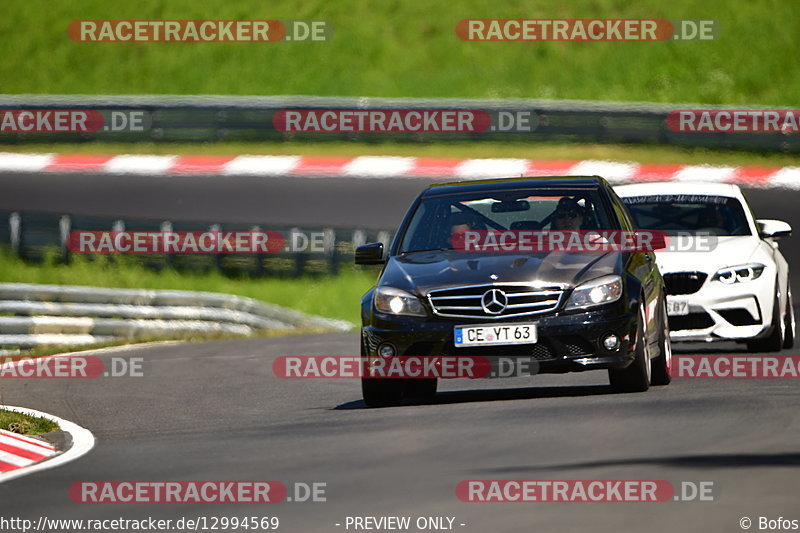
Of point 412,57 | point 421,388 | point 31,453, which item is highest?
point 412,57

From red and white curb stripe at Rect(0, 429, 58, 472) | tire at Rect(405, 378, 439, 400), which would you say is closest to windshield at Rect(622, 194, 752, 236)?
tire at Rect(405, 378, 439, 400)

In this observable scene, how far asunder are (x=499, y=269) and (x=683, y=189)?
14.5ft

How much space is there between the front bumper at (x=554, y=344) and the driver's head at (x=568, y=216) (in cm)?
96

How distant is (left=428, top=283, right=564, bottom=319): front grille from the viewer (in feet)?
33.8

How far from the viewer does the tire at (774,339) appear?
13597mm

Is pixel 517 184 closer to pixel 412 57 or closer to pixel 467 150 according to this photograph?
pixel 467 150

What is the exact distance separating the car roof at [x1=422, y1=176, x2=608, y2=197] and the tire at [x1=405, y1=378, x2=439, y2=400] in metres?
1.27

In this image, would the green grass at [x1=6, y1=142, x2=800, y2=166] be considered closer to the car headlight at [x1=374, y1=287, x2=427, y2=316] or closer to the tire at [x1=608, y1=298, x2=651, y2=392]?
the tire at [x1=608, y1=298, x2=651, y2=392]

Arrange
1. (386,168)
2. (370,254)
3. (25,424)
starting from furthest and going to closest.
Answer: (386,168) < (370,254) < (25,424)

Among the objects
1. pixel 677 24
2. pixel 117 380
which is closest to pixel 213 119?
pixel 677 24

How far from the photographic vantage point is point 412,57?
3288 centimetres

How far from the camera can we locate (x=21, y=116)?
28.3m

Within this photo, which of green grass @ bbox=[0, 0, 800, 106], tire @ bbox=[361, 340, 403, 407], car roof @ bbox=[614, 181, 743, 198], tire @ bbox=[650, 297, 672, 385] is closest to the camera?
tire @ bbox=[361, 340, 403, 407]

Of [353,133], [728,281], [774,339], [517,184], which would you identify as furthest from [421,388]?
[353,133]
